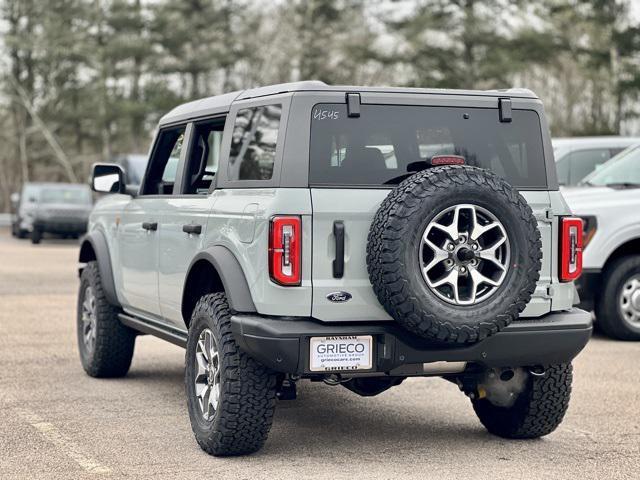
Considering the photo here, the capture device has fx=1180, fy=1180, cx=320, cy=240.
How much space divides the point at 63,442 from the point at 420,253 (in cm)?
232

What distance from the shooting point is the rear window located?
19.4 ft

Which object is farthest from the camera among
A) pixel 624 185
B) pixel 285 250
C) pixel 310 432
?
pixel 624 185

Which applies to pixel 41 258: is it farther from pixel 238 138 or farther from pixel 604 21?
pixel 604 21

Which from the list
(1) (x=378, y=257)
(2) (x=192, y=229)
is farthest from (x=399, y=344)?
(2) (x=192, y=229)

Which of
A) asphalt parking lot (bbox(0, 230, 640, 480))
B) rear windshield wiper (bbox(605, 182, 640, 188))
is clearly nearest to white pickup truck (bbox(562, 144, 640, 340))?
rear windshield wiper (bbox(605, 182, 640, 188))

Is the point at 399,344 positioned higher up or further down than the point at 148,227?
further down

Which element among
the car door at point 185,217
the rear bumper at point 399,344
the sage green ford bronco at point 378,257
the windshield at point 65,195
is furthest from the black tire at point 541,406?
the windshield at point 65,195

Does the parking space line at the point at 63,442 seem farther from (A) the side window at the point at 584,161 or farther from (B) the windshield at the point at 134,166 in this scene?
(B) the windshield at the point at 134,166

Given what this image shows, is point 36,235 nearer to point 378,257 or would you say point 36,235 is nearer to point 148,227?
point 148,227

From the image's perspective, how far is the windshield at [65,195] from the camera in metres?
31.3

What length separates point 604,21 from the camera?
37938mm

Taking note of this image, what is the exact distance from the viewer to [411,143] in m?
6.16

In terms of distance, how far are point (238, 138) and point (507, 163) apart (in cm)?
148

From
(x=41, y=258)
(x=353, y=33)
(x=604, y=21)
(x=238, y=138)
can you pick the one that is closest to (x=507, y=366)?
(x=238, y=138)
